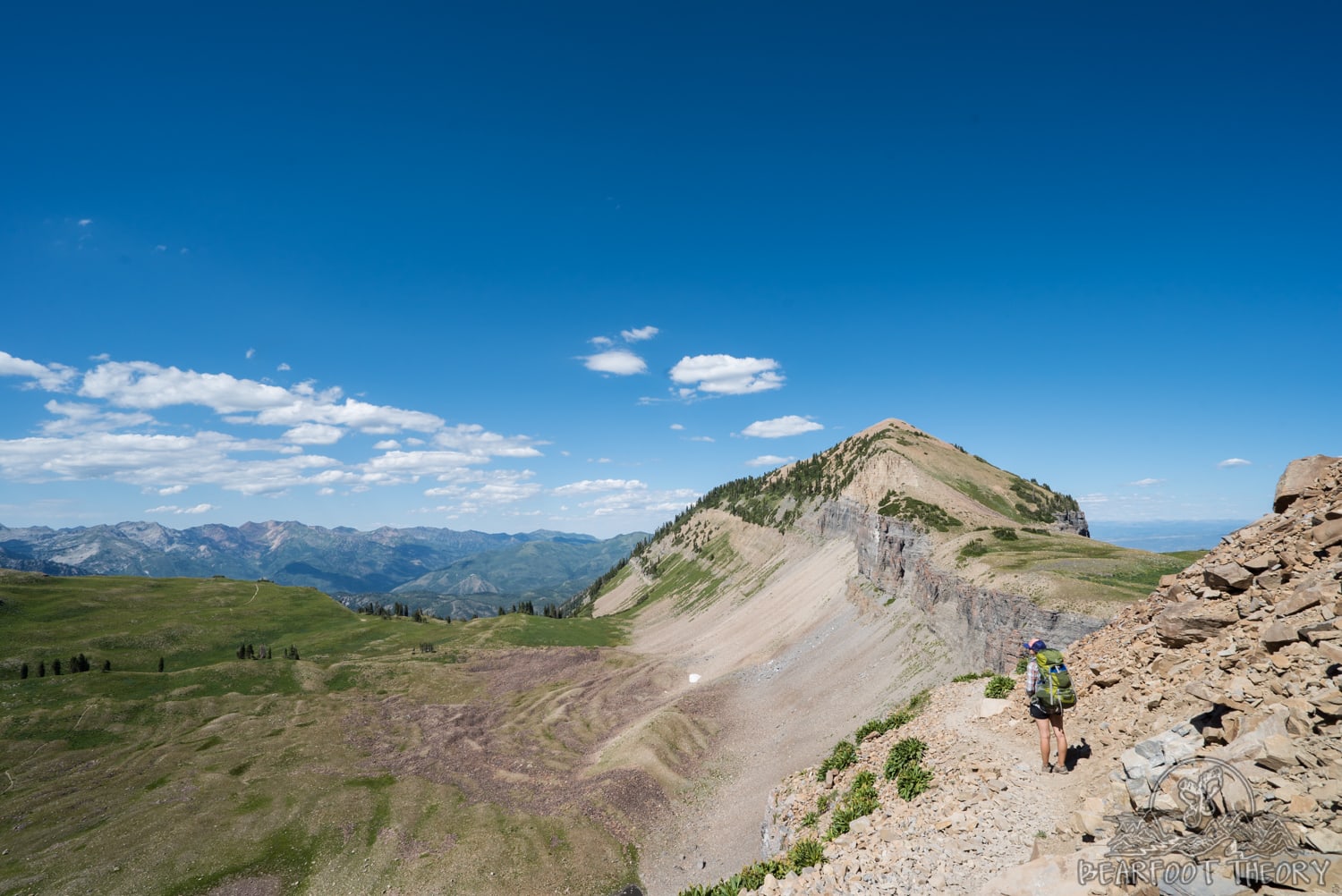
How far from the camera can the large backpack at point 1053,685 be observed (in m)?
16.9

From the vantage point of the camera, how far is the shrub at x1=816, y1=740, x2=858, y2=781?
26.6 m

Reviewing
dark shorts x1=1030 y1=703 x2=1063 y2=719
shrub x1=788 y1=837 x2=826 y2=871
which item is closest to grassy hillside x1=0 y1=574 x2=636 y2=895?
shrub x1=788 y1=837 x2=826 y2=871

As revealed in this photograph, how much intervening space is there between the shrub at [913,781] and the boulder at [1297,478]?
54.7 ft

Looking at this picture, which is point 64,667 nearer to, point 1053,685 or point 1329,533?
point 1053,685

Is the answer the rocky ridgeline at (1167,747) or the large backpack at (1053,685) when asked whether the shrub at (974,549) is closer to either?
the rocky ridgeline at (1167,747)

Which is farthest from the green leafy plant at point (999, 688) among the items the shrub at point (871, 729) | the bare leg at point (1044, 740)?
the bare leg at point (1044, 740)

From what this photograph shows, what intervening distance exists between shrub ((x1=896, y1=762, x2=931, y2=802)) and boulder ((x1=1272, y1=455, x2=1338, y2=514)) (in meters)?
16.7

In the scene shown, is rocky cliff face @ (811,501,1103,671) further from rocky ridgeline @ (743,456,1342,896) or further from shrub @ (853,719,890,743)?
rocky ridgeline @ (743,456,1342,896)

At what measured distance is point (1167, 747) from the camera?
12836 mm

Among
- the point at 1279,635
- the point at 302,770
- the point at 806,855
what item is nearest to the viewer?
the point at 1279,635

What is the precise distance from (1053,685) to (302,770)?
70.6 metres

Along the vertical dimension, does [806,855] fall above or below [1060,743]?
below

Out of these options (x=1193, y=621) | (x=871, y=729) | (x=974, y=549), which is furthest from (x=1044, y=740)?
(x=974, y=549)

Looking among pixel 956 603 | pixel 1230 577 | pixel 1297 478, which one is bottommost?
pixel 956 603
